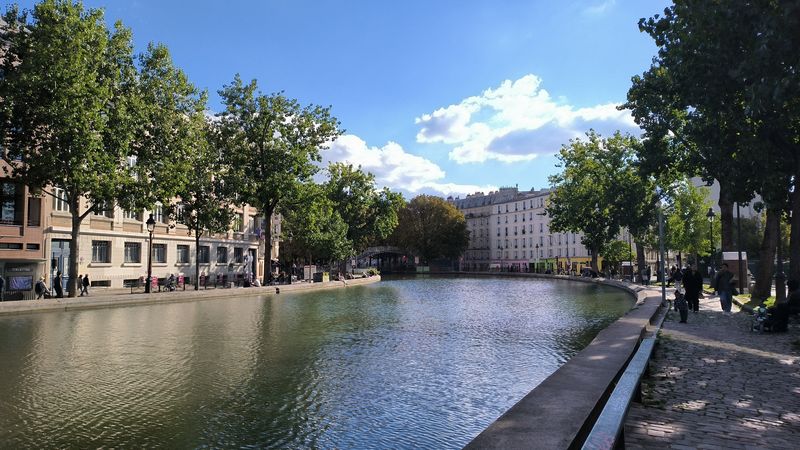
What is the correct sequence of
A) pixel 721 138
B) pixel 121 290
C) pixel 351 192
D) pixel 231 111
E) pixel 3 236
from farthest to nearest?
pixel 351 192
pixel 231 111
pixel 121 290
pixel 3 236
pixel 721 138

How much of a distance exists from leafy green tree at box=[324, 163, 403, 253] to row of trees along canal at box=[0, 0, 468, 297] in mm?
24877

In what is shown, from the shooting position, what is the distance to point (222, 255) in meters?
52.4

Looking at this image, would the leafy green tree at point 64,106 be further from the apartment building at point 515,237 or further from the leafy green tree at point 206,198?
the apartment building at point 515,237

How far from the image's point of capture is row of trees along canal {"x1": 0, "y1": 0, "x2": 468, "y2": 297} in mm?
24859

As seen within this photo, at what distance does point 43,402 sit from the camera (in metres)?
8.08

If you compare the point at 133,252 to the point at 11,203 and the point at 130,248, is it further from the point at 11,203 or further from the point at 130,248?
the point at 11,203

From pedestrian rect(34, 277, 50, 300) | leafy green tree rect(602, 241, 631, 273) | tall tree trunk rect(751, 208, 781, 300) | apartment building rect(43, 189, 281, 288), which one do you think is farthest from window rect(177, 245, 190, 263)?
leafy green tree rect(602, 241, 631, 273)

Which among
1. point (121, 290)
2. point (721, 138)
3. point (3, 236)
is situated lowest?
point (121, 290)

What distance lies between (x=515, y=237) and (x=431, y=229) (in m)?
26.1

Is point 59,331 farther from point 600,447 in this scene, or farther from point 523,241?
point 523,241

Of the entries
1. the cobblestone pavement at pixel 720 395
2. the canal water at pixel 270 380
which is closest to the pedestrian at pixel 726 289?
the canal water at pixel 270 380

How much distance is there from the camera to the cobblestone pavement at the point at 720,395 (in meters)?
5.84

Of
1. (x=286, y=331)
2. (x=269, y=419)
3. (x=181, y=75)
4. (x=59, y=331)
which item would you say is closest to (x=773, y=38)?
(x=269, y=419)

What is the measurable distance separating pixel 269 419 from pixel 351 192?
6536cm
